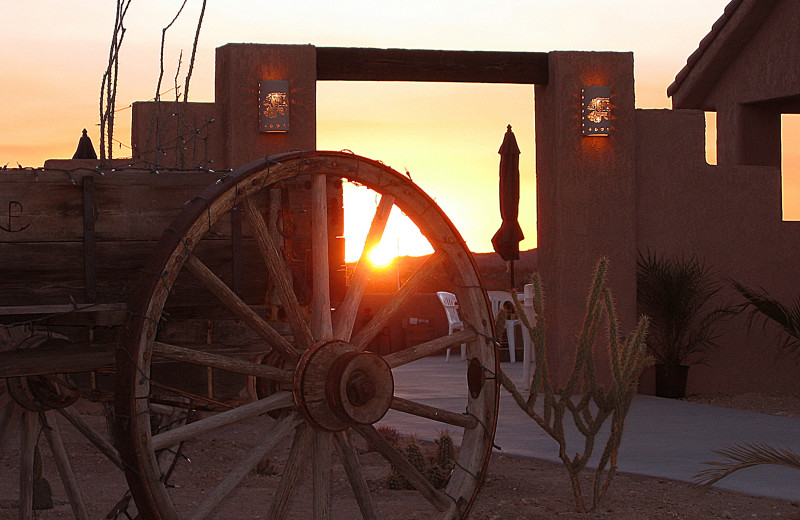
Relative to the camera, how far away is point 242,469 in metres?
3.18

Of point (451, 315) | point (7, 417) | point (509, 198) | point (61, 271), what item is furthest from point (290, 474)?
point (451, 315)

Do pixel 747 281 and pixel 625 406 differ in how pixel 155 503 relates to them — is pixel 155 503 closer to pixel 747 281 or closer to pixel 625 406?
pixel 625 406

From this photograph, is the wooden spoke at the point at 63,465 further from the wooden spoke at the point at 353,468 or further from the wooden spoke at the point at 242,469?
the wooden spoke at the point at 353,468

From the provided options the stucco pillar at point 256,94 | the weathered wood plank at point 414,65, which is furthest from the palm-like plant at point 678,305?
the stucco pillar at point 256,94

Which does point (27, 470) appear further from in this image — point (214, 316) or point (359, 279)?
point (359, 279)

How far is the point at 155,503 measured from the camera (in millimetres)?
2852

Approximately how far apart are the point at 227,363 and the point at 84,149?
1176cm

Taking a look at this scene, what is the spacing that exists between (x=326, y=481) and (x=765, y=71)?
399 inches

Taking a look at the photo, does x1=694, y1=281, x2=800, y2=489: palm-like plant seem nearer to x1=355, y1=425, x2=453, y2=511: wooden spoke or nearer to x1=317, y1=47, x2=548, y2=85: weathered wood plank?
x1=355, y1=425, x2=453, y2=511: wooden spoke

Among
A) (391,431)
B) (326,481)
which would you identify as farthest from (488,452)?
(391,431)

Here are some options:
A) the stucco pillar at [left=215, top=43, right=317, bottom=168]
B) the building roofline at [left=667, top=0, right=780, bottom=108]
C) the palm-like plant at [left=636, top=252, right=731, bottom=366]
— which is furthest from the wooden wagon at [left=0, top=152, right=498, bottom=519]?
the building roofline at [left=667, top=0, right=780, bottom=108]

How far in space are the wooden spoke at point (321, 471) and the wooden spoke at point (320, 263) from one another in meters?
0.33

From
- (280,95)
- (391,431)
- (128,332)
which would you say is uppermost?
(280,95)

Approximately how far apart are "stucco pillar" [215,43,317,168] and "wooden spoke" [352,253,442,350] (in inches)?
210
